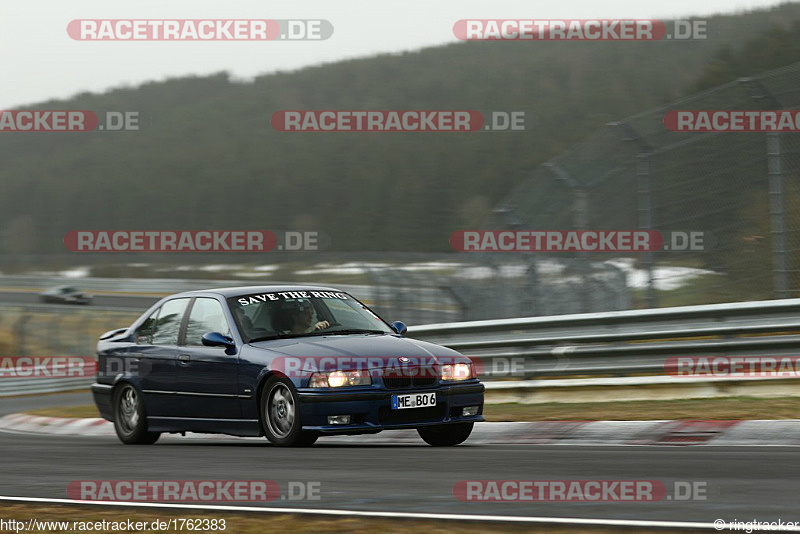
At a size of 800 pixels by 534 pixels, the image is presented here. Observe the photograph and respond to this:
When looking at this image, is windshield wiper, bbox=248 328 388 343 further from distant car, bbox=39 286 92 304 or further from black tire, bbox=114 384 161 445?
distant car, bbox=39 286 92 304

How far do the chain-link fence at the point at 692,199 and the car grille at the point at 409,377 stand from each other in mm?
3753

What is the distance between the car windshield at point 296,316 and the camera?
31.4ft

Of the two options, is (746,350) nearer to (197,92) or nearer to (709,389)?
(709,389)

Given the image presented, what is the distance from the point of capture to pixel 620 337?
11633 millimetres

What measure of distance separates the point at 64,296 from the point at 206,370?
40.0 m

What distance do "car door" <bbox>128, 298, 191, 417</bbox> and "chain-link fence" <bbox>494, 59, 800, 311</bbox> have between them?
13.1ft

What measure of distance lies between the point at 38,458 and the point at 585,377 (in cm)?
597

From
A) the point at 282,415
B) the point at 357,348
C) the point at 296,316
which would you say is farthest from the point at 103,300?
the point at 357,348

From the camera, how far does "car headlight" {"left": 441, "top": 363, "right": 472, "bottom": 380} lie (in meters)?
8.98

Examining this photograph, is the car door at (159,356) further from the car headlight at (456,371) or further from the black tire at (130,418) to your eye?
the car headlight at (456,371)

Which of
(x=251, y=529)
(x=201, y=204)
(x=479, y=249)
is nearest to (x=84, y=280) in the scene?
(x=201, y=204)

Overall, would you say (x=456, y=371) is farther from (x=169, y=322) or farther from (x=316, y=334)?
(x=169, y=322)

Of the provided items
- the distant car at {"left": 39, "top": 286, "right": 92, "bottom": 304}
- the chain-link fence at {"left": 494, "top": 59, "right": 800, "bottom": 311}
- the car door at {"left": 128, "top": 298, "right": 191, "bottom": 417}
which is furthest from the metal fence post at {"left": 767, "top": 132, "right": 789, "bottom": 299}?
the distant car at {"left": 39, "top": 286, "right": 92, "bottom": 304}

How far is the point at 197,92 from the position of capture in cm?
9994
